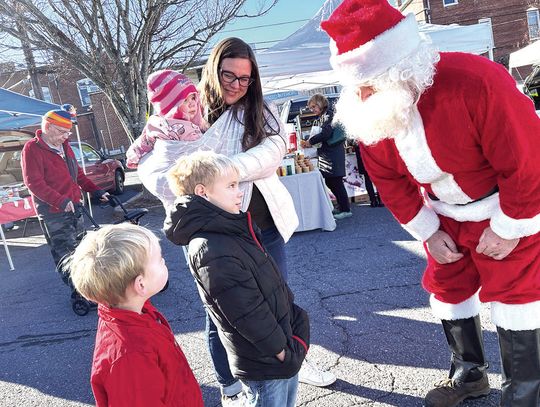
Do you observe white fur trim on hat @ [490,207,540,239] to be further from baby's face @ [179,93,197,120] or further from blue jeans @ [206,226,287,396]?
baby's face @ [179,93,197,120]

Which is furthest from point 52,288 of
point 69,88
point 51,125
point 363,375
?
point 69,88

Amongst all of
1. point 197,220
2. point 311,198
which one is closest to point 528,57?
point 311,198

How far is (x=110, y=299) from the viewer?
1.52 m

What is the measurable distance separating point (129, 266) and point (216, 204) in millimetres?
435

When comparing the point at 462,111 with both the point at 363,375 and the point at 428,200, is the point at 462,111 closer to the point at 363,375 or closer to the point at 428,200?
the point at 428,200

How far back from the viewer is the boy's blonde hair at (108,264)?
1.47 m

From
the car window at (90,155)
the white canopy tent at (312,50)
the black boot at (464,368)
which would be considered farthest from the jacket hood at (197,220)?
the car window at (90,155)

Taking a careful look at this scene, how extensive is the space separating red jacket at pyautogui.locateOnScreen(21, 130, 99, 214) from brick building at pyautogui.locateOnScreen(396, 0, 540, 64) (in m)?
30.2

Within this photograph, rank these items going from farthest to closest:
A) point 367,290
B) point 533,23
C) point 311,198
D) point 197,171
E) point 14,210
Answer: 1. point 533,23
2. point 14,210
3. point 311,198
4. point 367,290
5. point 197,171

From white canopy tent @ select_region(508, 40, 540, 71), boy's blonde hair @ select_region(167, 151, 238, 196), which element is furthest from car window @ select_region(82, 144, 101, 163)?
white canopy tent @ select_region(508, 40, 540, 71)

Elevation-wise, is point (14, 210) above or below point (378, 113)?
below

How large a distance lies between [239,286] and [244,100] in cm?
101

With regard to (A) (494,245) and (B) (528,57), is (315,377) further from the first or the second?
(B) (528,57)

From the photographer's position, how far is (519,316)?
77.3 inches
